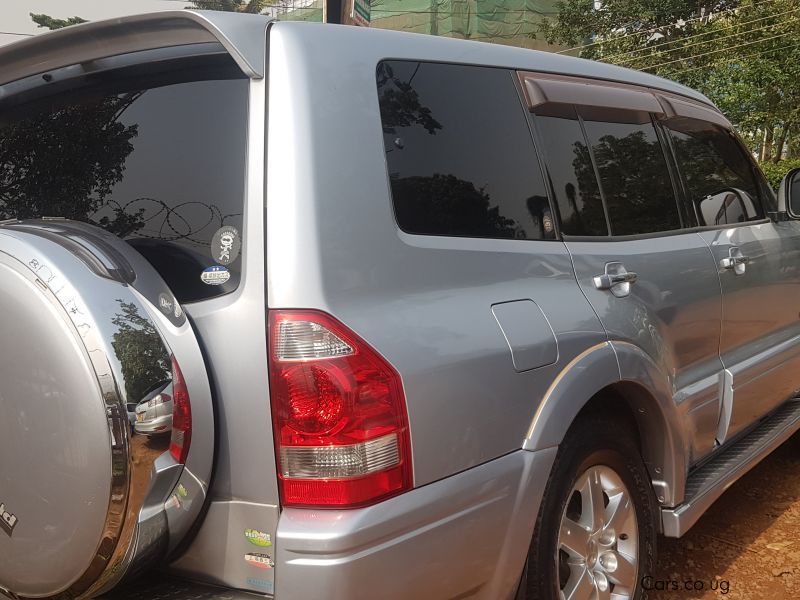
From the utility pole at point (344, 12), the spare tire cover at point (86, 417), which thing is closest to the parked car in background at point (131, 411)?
the spare tire cover at point (86, 417)

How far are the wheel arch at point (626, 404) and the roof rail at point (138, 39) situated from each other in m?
1.13

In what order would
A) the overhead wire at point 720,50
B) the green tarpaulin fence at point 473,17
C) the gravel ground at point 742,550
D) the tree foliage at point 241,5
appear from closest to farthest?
the gravel ground at point 742,550 → the overhead wire at point 720,50 → the tree foliage at point 241,5 → the green tarpaulin fence at point 473,17

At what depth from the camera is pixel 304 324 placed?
166 cm

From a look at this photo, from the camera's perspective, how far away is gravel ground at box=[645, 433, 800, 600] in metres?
3.05

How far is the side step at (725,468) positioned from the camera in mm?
2697

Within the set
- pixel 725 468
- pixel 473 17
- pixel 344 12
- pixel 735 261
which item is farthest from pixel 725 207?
pixel 473 17

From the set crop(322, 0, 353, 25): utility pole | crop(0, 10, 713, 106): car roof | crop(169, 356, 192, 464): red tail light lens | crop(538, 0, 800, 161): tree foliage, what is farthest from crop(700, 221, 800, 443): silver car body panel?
crop(538, 0, 800, 161): tree foliage

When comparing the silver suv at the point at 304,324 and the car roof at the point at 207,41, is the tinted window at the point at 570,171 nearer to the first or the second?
the silver suv at the point at 304,324

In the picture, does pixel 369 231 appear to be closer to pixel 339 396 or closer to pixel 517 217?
pixel 339 396

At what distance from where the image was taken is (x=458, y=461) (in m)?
1.83

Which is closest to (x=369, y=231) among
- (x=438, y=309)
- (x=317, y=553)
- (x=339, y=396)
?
(x=438, y=309)

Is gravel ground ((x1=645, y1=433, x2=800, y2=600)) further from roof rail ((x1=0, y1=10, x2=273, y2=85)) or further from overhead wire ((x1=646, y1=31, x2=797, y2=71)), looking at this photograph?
overhead wire ((x1=646, y1=31, x2=797, y2=71))

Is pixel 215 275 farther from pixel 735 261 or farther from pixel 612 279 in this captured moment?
pixel 735 261

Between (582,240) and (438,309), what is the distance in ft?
2.64
